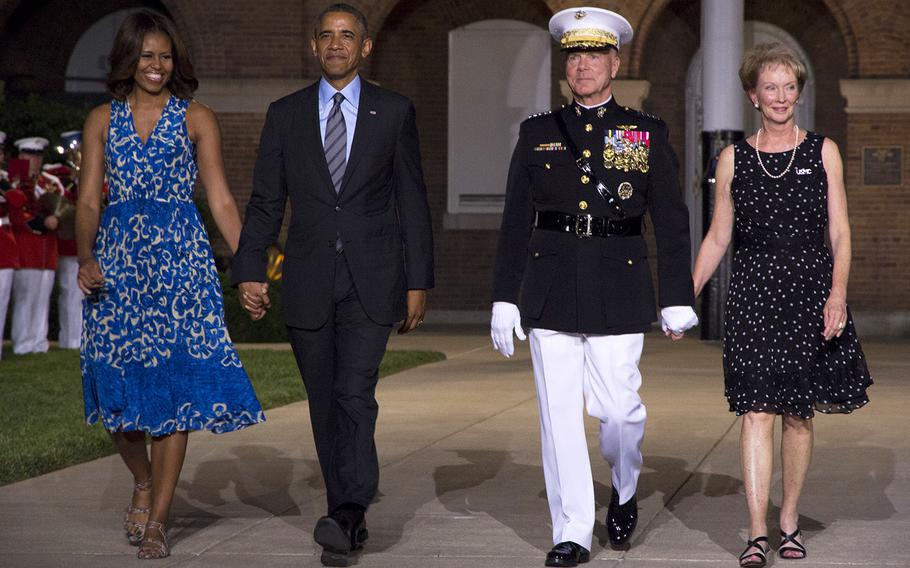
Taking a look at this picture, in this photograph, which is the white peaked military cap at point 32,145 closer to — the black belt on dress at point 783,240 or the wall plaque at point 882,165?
the wall plaque at point 882,165

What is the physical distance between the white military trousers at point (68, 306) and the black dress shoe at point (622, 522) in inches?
455

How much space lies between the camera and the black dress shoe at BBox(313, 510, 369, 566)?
5770 millimetres

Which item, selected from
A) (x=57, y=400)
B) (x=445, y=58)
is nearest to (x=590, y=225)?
(x=57, y=400)

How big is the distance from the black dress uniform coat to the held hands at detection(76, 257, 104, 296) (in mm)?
1440

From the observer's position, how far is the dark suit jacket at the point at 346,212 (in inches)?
237

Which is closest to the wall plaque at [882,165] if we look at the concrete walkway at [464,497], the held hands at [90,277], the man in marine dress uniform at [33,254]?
the concrete walkway at [464,497]

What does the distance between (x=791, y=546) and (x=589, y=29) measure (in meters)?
1.97

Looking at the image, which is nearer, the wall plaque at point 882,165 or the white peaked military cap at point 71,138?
the white peaked military cap at point 71,138

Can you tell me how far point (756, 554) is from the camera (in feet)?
19.0

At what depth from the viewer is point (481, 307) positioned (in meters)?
21.5

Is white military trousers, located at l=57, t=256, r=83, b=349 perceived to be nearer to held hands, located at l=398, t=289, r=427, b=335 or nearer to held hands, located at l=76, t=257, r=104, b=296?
held hands, located at l=76, t=257, r=104, b=296

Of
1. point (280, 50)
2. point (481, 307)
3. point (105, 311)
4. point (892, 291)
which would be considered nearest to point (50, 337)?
point (280, 50)

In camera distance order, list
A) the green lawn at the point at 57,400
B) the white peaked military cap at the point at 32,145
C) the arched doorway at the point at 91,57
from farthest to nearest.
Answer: the arched doorway at the point at 91,57, the white peaked military cap at the point at 32,145, the green lawn at the point at 57,400

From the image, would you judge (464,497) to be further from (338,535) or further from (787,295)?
(787,295)
